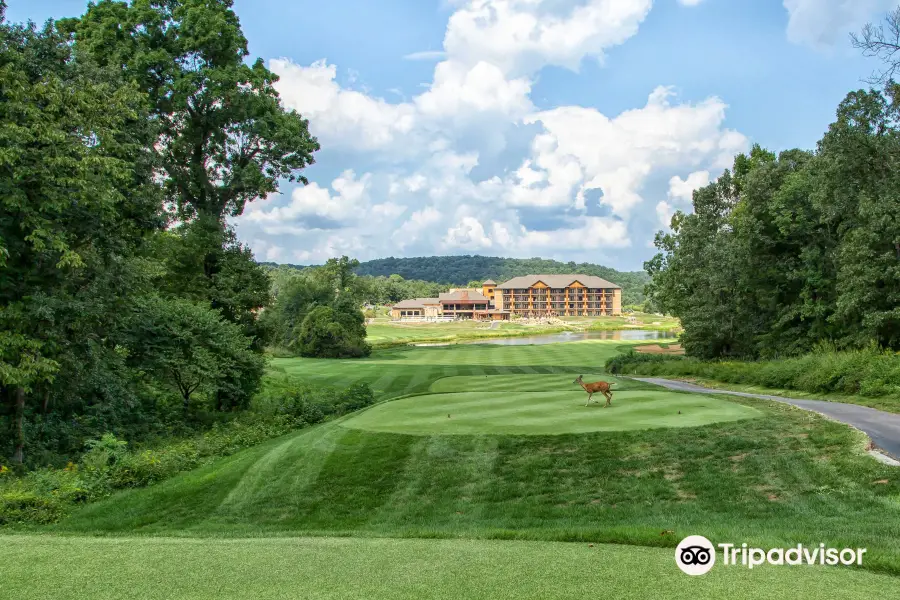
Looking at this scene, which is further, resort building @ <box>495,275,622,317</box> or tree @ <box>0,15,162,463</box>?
resort building @ <box>495,275,622,317</box>

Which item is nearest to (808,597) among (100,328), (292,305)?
(100,328)

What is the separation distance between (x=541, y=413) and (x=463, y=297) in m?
135

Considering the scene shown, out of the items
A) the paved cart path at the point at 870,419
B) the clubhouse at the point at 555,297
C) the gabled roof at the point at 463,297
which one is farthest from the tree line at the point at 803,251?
the clubhouse at the point at 555,297

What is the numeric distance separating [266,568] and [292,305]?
59.7 meters

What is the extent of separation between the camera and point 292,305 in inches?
2475

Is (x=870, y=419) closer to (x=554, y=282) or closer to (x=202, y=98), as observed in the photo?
(x=202, y=98)

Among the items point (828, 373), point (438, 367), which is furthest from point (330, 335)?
point (828, 373)

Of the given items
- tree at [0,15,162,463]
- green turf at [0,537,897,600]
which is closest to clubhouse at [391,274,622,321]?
tree at [0,15,162,463]

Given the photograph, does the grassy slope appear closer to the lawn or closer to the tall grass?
the lawn

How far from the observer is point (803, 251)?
93.4 feet

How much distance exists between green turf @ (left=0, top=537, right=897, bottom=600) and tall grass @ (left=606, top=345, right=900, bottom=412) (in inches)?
515

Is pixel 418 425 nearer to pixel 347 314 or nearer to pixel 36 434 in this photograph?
pixel 36 434

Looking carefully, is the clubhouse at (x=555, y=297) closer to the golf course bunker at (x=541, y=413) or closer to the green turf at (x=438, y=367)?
the green turf at (x=438, y=367)

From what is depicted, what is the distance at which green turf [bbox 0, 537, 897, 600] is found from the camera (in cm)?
433
